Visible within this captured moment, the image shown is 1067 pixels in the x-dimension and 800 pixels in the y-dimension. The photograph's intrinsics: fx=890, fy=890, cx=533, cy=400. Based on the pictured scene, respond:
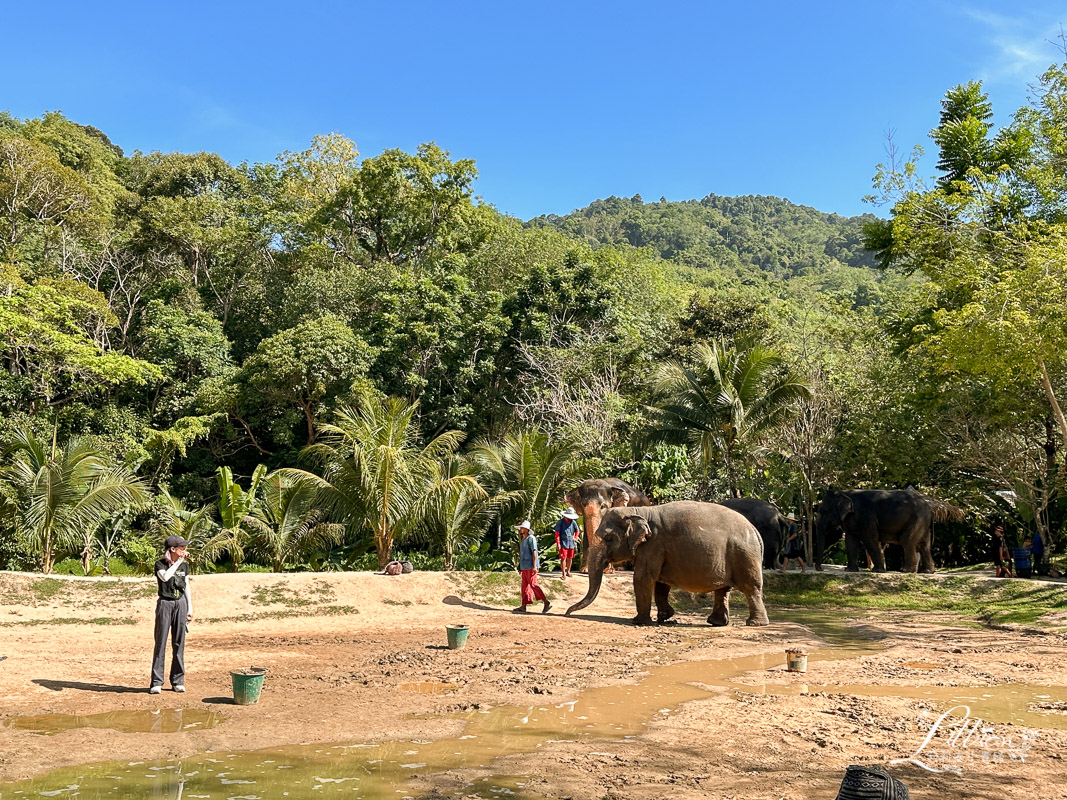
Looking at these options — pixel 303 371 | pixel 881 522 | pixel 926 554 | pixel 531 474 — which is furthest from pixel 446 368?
pixel 926 554

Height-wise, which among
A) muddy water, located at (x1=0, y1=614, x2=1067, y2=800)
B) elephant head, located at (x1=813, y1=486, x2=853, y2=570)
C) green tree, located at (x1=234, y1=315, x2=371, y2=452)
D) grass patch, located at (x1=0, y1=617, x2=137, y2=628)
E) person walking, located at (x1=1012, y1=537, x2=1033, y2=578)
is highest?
green tree, located at (x1=234, y1=315, x2=371, y2=452)

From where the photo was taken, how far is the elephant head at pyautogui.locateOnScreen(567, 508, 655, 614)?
15031 millimetres

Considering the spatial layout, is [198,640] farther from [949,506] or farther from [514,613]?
[949,506]

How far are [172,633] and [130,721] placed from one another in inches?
51.5

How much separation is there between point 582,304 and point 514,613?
14673 mm

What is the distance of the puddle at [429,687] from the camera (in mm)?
9609

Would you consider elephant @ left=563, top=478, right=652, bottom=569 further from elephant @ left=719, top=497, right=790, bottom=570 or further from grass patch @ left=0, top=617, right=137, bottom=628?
grass patch @ left=0, top=617, right=137, bottom=628

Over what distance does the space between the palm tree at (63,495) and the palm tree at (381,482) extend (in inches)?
139

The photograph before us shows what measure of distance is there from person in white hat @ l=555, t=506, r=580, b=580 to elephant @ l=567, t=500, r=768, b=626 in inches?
114

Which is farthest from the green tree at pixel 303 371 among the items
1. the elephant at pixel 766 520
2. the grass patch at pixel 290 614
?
the elephant at pixel 766 520

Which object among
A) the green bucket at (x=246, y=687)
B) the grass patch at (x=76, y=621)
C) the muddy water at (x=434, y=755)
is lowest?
the muddy water at (x=434, y=755)

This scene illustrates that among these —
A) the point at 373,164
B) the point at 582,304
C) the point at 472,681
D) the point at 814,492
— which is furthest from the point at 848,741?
the point at 373,164
